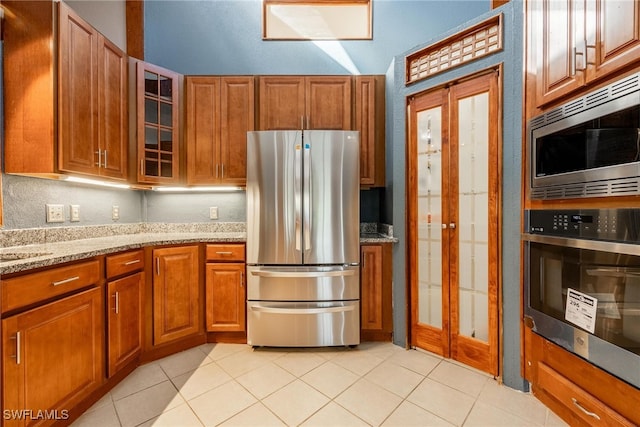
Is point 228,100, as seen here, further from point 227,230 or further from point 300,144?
point 227,230

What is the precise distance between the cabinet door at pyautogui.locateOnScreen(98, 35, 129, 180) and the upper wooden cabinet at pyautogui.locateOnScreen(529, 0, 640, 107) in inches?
111

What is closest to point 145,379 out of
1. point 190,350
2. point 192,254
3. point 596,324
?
point 190,350

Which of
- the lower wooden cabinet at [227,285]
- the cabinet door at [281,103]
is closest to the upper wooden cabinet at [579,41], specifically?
the cabinet door at [281,103]

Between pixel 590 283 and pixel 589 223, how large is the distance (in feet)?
0.87

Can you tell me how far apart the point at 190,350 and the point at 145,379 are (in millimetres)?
415

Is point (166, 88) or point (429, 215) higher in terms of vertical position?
point (166, 88)

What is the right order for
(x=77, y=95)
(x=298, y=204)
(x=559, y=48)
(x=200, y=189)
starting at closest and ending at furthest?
(x=559, y=48) < (x=77, y=95) < (x=298, y=204) < (x=200, y=189)

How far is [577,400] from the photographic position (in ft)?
4.06

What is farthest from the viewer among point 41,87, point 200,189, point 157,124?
point 200,189

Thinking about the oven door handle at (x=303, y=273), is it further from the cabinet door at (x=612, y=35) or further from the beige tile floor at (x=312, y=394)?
the cabinet door at (x=612, y=35)

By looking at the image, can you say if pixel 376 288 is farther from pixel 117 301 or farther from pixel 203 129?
pixel 203 129

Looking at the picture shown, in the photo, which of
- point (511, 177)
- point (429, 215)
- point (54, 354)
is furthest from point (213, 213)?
point (511, 177)

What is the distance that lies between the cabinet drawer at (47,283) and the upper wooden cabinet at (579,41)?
104 inches

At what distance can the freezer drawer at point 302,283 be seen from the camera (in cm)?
218
